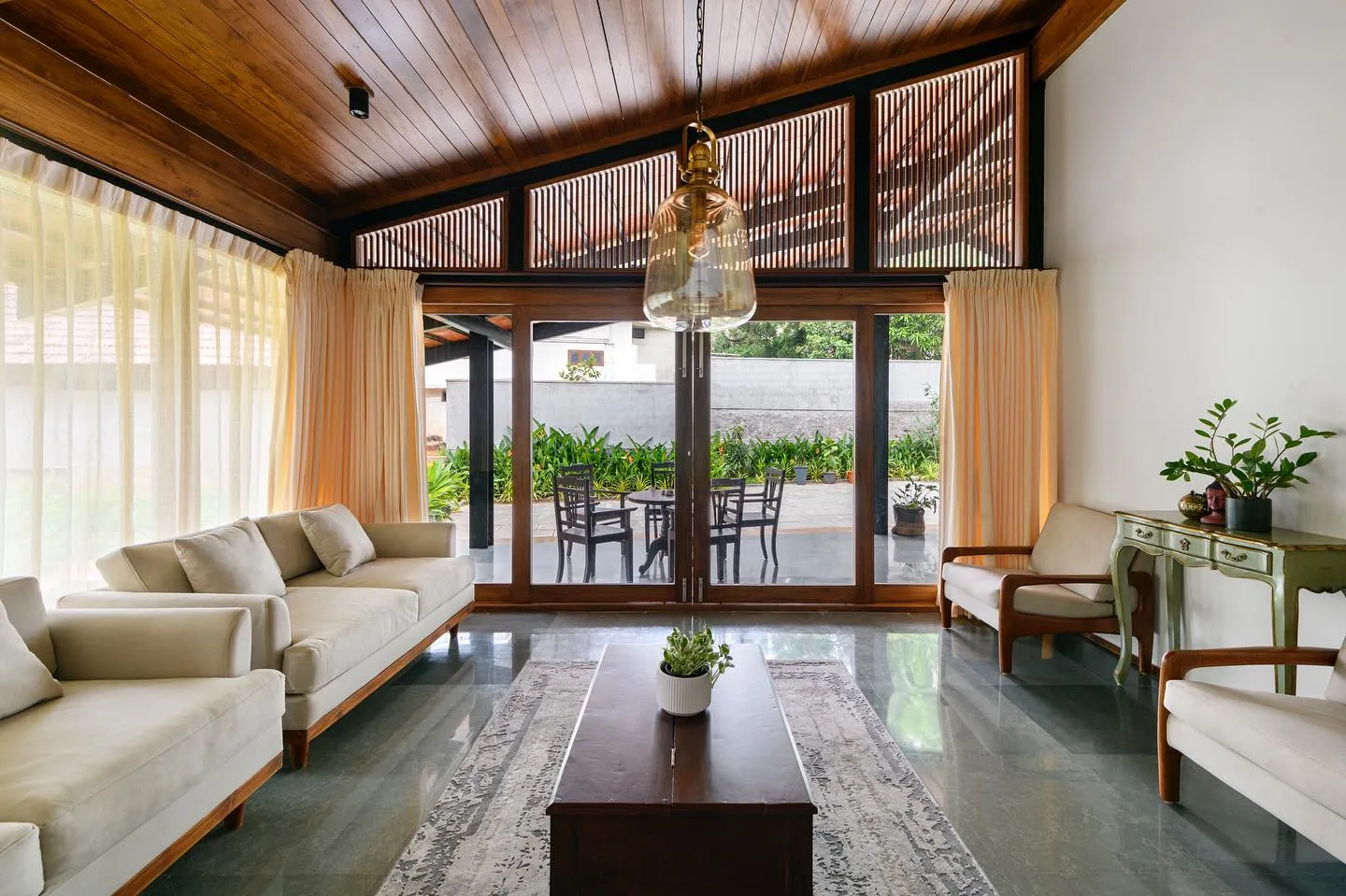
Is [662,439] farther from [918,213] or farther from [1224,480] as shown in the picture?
[1224,480]

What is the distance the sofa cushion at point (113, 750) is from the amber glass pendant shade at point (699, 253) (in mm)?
1784

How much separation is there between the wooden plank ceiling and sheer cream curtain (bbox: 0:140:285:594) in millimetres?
404

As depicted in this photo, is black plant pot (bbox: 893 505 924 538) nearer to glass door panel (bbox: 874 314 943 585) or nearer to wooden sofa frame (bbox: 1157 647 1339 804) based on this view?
glass door panel (bbox: 874 314 943 585)

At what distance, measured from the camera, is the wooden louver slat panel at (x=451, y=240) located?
4.86 meters

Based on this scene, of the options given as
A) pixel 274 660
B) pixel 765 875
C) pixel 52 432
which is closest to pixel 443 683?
pixel 274 660

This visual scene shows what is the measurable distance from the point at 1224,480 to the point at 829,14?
308 centimetres

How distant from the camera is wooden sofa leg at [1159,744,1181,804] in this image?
2.39m

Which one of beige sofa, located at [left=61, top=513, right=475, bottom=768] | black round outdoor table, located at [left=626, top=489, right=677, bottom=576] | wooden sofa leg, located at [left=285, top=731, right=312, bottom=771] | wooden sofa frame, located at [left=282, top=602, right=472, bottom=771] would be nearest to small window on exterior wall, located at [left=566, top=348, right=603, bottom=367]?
black round outdoor table, located at [left=626, top=489, right=677, bottom=576]

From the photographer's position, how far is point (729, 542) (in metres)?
4.97

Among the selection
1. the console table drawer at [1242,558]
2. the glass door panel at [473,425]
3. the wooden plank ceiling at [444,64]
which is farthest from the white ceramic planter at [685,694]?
the glass door panel at [473,425]

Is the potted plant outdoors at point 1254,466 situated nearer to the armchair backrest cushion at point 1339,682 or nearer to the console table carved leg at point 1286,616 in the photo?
the console table carved leg at point 1286,616

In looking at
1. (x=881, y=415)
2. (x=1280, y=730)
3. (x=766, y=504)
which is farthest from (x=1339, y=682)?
(x=766, y=504)

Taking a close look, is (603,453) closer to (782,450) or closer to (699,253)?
(782,450)

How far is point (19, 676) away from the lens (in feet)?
6.41
